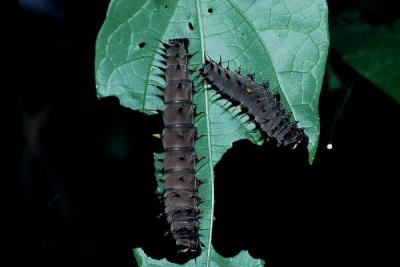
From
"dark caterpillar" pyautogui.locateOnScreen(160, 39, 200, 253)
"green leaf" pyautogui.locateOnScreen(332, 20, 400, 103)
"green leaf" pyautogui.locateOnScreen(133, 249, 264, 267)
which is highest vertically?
"green leaf" pyautogui.locateOnScreen(332, 20, 400, 103)

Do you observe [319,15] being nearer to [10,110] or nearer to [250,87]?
[250,87]

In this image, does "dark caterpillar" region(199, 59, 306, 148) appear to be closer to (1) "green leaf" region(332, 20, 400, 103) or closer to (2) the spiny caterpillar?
(2) the spiny caterpillar

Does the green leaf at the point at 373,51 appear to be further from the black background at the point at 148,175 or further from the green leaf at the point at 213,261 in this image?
the green leaf at the point at 213,261

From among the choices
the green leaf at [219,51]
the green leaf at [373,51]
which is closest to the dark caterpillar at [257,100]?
the green leaf at [219,51]

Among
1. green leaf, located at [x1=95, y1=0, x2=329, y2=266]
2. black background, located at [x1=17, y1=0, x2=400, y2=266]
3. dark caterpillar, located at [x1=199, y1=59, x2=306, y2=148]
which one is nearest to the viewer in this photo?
green leaf, located at [x1=95, y1=0, x2=329, y2=266]

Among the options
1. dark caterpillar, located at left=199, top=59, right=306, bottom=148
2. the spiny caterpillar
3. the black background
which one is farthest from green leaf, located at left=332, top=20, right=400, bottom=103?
the spiny caterpillar

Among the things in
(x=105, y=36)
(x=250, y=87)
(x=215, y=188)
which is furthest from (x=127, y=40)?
(x=215, y=188)
